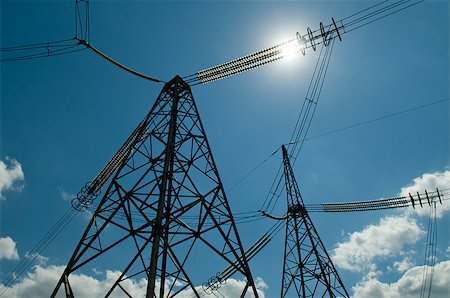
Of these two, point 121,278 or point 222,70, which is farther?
point 222,70

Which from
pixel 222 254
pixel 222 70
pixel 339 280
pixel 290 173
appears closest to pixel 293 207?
pixel 290 173

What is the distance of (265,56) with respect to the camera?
16.2 m

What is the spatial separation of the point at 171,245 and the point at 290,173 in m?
17.9

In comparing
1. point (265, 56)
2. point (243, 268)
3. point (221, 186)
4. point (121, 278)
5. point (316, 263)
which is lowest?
point (121, 278)

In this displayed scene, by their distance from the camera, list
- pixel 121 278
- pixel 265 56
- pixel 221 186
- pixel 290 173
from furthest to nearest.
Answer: pixel 290 173 → pixel 265 56 → pixel 221 186 → pixel 121 278

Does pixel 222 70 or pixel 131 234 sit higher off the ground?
pixel 222 70

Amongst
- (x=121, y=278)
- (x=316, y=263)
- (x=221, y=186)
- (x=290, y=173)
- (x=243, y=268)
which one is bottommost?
(x=121, y=278)

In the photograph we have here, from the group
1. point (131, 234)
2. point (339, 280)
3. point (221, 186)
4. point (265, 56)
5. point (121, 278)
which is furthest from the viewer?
point (339, 280)

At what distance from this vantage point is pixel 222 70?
1805cm

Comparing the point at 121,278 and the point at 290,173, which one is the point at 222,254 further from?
the point at 290,173

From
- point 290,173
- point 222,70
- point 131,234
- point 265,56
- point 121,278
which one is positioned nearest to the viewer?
point 121,278

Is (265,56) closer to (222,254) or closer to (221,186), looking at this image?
(221,186)

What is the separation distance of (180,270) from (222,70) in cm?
1059

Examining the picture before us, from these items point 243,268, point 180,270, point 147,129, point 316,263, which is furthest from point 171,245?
point 316,263
